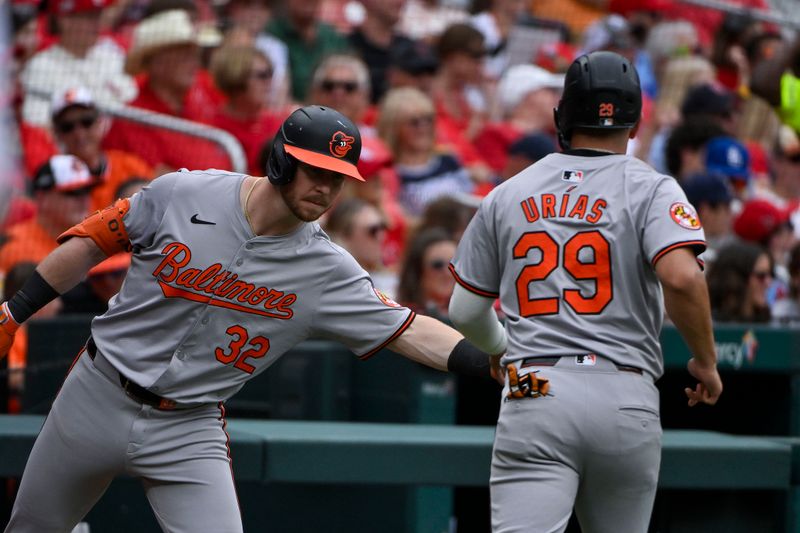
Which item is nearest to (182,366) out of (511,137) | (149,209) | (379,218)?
(149,209)

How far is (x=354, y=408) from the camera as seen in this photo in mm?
5738

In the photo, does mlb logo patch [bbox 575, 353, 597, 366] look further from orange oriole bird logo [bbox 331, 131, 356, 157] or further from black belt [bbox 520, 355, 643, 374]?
orange oriole bird logo [bbox 331, 131, 356, 157]

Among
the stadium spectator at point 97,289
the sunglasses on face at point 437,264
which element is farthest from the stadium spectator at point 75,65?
the sunglasses on face at point 437,264

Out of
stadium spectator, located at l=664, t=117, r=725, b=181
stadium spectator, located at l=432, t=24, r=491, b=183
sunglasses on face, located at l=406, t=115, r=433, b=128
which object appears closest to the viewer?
sunglasses on face, located at l=406, t=115, r=433, b=128

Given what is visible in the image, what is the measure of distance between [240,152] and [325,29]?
Answer: 2.37m

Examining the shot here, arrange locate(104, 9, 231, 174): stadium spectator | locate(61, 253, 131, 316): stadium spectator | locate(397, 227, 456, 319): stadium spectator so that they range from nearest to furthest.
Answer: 1. locate(61, 253, 131, 316): stadium spectator
2. locate(397, 227, 456, 319): stadium spectator
3. locate(104, 9, 231, 174): stadium spectator

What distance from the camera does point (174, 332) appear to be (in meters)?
3.67

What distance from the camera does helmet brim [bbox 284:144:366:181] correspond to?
3479mm

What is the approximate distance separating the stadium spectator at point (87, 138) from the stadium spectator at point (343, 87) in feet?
5.05

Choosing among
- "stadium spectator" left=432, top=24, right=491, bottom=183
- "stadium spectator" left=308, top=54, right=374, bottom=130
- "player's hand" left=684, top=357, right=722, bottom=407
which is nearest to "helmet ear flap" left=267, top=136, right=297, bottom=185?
"player's hand" left=684, top=357, right=722, bottom=407

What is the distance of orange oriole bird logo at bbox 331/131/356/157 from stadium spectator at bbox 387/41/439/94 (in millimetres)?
5417

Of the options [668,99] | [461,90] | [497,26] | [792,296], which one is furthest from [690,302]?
[497,26]

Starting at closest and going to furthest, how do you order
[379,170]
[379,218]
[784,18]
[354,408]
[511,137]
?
1. [354,408]
2. [379,218]
3. [379,170]
4. [511,137]
5. [784,18]

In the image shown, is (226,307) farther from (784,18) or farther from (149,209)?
(784,18)
